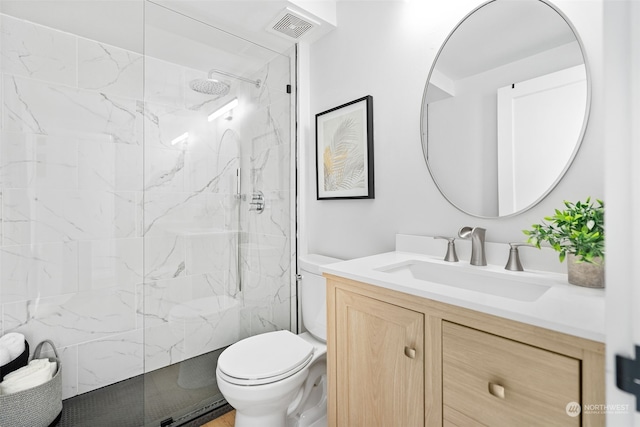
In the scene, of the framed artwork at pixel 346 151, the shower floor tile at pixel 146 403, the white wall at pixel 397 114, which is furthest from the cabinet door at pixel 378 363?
the shower floor tile at pixel 146 403

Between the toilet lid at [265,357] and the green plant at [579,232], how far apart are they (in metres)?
1.05

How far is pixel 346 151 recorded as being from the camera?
5.73 feet

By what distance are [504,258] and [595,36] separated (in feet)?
2.52

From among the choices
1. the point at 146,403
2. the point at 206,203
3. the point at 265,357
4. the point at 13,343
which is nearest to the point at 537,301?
the point at 265,357

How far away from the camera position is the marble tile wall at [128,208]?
5.76 feet

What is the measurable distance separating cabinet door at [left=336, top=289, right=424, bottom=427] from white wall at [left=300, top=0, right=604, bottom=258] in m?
0.56

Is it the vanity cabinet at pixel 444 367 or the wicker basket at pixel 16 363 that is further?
the wicker basket at pixel 16 363

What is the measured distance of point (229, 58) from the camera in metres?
1.90

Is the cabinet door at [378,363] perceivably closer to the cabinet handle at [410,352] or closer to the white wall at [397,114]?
the cabinet handle at [410,352]

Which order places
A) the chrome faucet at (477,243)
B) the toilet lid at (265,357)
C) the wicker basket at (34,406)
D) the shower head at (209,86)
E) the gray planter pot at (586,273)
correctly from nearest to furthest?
1. the gray planter pot at (586,273)
2. the chrome faucet at (477,243)
3. the toilet lid at (265,357)
4. the wicker basket at (34,406)
5. the shower head at (209,86)

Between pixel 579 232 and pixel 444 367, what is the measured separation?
55cm

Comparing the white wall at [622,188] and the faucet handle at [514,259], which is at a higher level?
the white wall at [622,188]

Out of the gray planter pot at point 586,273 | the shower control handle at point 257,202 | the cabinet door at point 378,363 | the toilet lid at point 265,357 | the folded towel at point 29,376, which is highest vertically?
the shower control handle at point 257,202

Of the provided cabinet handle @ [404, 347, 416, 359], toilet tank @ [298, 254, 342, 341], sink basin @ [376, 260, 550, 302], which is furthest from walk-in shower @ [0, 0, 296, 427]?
cabinet handle @ [404, 347, 416, 359]
